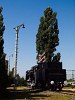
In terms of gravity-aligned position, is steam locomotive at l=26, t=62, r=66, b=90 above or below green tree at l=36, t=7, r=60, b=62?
below

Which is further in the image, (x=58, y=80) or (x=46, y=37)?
(x=46, y=37)

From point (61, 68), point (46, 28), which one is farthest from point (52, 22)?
point (61, 68)

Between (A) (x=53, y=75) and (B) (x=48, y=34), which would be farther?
(B) (x=48, y=34)

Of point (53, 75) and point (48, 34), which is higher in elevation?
point (48, 34)

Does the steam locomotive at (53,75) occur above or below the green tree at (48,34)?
below

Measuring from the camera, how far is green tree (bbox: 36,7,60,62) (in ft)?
197

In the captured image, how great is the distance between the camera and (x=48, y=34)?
6084 centimetres

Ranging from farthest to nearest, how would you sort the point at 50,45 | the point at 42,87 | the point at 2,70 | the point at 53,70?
the point at 50,45 < the point at 42,87 < the point at 53,70 < the point at 2,70

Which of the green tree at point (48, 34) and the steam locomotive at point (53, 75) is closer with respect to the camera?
the steam locomotive at point (53, 75)

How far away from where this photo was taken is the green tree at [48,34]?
60.0 meters

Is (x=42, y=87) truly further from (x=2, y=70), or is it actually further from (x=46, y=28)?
(x=46, y=28)

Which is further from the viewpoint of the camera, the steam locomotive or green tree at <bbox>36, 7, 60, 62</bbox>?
green tree at <bbox>36, 7, 60, 62</bbox>

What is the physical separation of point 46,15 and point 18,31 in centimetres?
3044

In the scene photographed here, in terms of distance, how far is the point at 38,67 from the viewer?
4147cm
